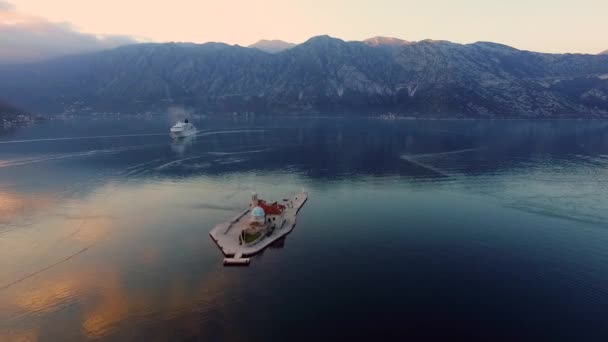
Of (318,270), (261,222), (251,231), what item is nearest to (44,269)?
(251,231)

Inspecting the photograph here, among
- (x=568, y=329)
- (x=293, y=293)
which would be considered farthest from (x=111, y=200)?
(x=568, y=329)

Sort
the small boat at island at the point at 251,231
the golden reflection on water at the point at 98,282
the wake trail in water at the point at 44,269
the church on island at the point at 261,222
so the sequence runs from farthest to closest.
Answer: the church on island at the point at 261,222, the small boat at island at the point at 251,231, the wake trail in water at the point at 44,269, the golden reflection on water at the point at 98,282

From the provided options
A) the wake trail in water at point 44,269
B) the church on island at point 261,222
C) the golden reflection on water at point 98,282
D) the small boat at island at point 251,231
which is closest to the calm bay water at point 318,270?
the golden reflection on water at point 98,282

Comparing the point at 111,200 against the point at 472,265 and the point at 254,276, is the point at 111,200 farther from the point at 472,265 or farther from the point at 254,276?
the point at 472,265

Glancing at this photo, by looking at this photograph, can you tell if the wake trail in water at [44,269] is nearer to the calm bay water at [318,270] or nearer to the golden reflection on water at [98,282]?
the golden reflection on water at [98,282]

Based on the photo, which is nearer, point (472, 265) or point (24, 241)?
point (472, 265)

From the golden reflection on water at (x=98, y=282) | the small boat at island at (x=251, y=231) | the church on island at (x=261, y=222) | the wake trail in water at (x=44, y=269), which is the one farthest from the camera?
the church on island at (x=261, y=222)

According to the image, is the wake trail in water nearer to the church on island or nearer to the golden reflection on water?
the golden reflection on water

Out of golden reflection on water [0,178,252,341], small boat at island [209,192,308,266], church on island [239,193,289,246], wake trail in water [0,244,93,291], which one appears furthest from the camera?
church on island [239,193,289,246]

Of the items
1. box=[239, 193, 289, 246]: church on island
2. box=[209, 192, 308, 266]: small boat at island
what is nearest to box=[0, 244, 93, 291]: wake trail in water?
box=[209, 192, 308, 266]: small boat at island
